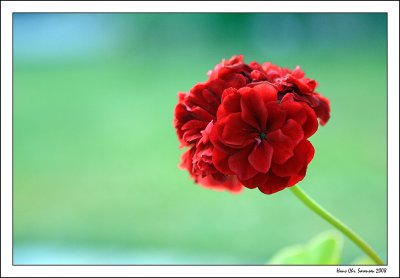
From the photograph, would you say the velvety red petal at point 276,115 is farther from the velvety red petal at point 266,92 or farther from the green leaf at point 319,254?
the green leaf at point 319,254

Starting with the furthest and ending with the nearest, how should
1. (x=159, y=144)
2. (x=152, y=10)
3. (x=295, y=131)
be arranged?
1. (x=159, y=144)
2. (x=152, y=10)
3. (x=295, y=131)

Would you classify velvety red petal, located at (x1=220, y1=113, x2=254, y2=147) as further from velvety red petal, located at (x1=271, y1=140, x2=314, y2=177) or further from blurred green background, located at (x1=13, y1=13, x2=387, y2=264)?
blurred green background, located at (x1=13, y1=13, x2=387, y2=264)

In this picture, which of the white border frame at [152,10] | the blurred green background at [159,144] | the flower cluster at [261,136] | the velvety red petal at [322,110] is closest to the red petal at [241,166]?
the flower cluster at [261,136]

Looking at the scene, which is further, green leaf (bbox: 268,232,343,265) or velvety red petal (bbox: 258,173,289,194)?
green leaf (bbox: 268,232,343,265)

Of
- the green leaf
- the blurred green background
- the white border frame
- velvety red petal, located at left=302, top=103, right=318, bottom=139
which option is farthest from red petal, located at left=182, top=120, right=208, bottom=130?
the blurred green background

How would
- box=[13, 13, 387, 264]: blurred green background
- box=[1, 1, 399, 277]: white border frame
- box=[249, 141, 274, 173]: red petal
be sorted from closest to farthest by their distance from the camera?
box=[249, 141, 274, 173]: red petal
box=[1, 1, 399, 277]: white border frame
box=[13, 13, 387, 264]: blurred green background

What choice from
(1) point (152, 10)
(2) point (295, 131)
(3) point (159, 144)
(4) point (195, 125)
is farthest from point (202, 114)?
(3) point (159, 144)

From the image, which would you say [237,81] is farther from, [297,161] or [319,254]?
[319,254]
